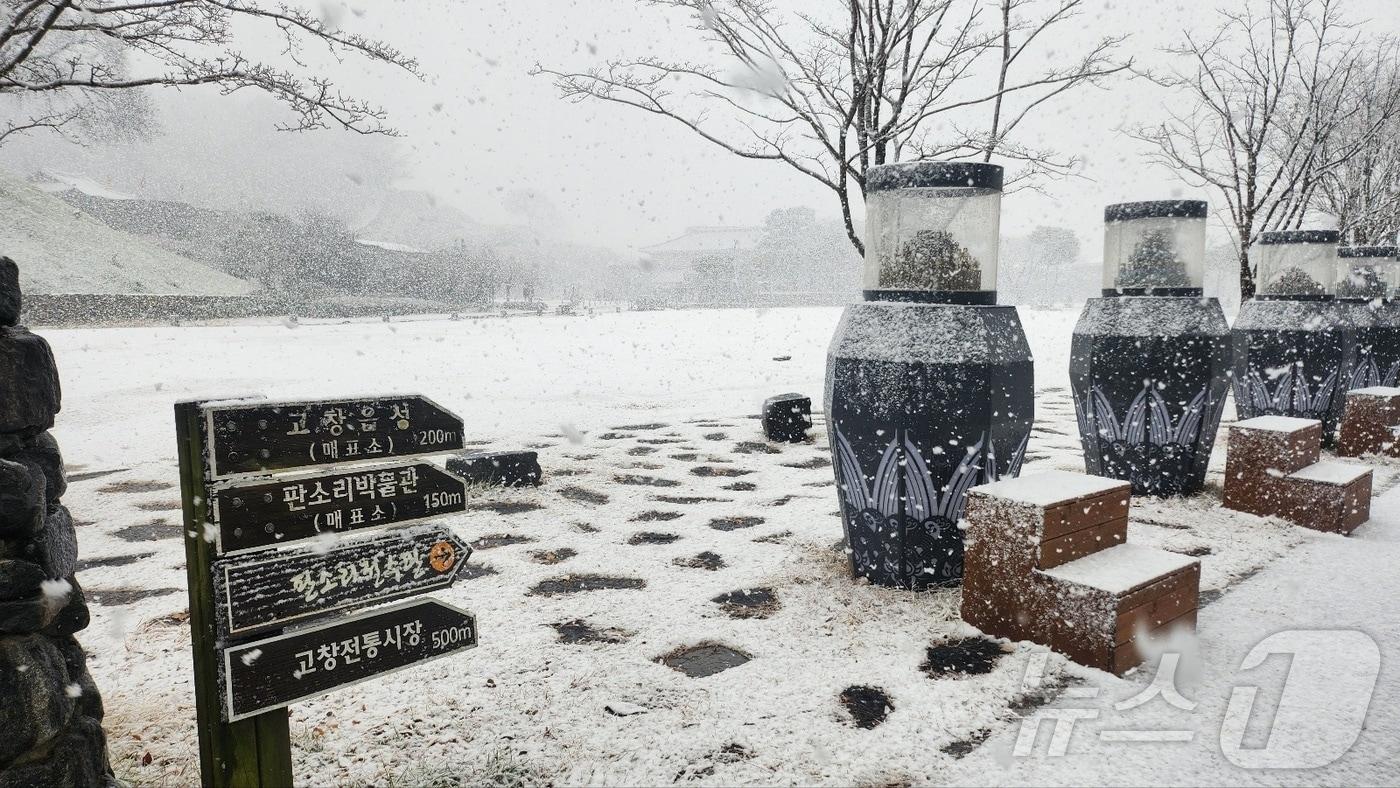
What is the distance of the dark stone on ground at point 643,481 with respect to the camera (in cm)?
623

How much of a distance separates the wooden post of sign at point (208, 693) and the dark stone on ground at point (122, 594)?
8.71 feet

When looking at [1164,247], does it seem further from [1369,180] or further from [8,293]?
[1369,180]

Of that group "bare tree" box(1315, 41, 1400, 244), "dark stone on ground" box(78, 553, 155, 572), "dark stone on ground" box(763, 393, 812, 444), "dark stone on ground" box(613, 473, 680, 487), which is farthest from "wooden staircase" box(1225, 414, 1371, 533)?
"bare tree" box(1315, 41, 1400, 244)

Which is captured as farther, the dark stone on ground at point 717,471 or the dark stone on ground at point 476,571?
the dark stone on ground at point 717,471

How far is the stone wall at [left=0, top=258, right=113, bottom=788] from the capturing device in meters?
1.69

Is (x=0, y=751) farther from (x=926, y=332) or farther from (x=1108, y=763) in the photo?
(x=926, y=332)

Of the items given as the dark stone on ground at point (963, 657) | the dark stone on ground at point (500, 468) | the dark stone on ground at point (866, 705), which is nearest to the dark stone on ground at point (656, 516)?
the dark stone on ground at point (500, 468)

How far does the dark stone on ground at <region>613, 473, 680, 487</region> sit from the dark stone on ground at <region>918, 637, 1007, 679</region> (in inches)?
132

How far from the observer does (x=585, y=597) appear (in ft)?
12.3

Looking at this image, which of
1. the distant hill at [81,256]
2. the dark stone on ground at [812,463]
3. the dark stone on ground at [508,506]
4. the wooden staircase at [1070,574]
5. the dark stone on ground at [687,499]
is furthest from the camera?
the distant hill at [81,256]

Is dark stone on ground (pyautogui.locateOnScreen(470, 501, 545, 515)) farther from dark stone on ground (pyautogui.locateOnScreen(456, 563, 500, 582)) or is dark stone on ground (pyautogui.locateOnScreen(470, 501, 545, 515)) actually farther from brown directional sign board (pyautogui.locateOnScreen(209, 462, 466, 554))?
brown directional sign board (pyautogui.locateOnScreen(209, 462, 466, 554))

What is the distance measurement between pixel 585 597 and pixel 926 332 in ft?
7.26

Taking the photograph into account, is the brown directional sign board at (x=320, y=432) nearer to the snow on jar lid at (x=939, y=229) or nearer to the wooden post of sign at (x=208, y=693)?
the wooden post of sign at (x=208, y=693)

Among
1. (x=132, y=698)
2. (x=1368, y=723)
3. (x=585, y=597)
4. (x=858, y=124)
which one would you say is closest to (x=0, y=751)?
(x=132, y=698)
